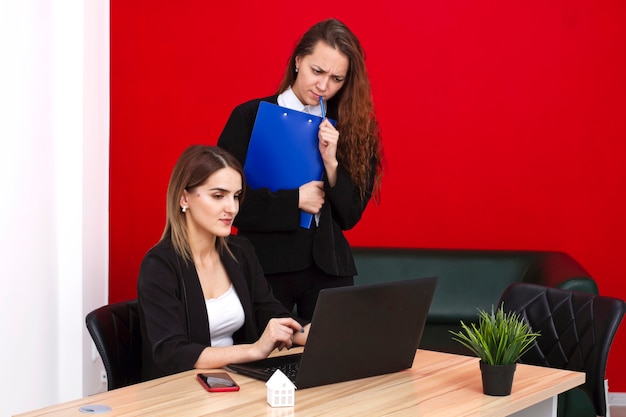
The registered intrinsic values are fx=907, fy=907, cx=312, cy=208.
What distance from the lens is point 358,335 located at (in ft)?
7.09

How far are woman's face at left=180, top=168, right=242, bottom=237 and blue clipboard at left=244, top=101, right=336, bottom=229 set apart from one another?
18 cm

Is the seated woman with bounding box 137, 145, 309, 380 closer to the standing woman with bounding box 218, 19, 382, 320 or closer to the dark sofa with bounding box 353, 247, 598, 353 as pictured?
the standing woman with bounding box 218, 19, 382, 320

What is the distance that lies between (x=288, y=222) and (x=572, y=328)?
98 cm

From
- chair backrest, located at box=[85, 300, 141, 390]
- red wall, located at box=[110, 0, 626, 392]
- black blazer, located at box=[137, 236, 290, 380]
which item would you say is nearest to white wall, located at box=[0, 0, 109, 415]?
red wall, located at box=[110, 0, 626, 392]

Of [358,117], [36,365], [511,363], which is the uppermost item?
[358,117]

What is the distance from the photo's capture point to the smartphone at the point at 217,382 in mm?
2055

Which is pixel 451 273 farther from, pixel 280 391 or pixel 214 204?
pixel 280 391

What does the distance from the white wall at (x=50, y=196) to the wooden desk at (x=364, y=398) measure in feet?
4.50

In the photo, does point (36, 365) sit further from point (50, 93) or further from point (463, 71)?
point (463, 71)

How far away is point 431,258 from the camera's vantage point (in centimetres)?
468

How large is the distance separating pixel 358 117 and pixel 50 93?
1.51 metres

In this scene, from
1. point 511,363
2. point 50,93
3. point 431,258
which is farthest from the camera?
point 431,258

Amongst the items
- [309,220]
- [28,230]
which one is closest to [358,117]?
[309,220]

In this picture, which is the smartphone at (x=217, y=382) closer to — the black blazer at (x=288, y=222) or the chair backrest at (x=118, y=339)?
the chair backrest at (x=118, y=339)
